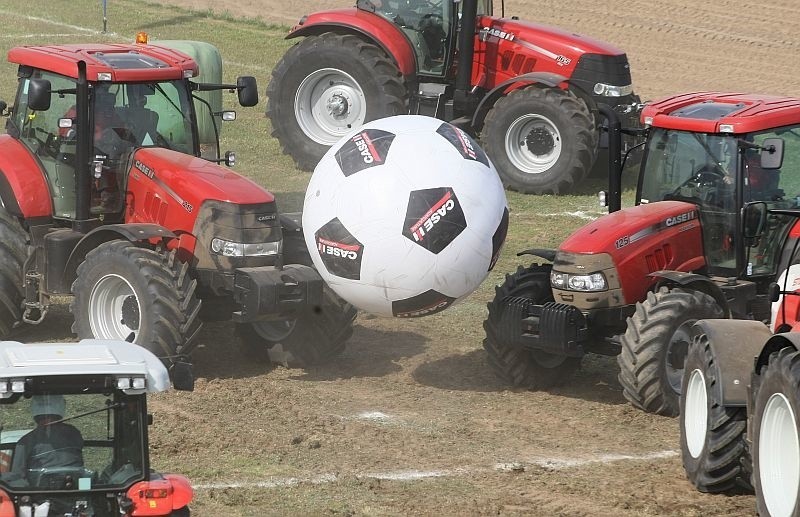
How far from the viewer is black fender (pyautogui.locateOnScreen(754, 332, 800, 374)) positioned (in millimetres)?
8609

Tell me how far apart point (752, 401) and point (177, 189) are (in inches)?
208

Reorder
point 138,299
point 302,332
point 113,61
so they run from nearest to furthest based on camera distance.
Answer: point 138,299 → point 302,332 → point 113,61

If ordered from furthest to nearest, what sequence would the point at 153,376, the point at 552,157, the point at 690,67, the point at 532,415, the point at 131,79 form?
the point at 690,67
the point at 552,157
the point at 131,79
the point at 532,415
the point at 153,376

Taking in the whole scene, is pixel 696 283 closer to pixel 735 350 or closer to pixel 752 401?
pixel 735 350

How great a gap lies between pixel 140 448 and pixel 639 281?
5474 mm

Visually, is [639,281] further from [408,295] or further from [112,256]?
[112,256]

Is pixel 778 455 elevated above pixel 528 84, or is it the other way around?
pixel 528 84

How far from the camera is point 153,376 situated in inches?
282

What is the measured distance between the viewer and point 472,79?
19812mm

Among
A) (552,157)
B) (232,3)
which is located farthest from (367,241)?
(232,3)

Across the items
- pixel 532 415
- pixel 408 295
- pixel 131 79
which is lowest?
pixel 532 415

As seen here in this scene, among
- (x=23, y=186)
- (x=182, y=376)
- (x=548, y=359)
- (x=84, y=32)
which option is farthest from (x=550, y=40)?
(x=84, y=32)

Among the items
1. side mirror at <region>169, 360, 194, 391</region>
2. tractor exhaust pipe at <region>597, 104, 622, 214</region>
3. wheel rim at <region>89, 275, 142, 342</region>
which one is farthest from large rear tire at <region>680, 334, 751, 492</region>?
wheel rim at <region>89, 275, 142, 342</region>

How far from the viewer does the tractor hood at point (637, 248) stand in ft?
38.2
